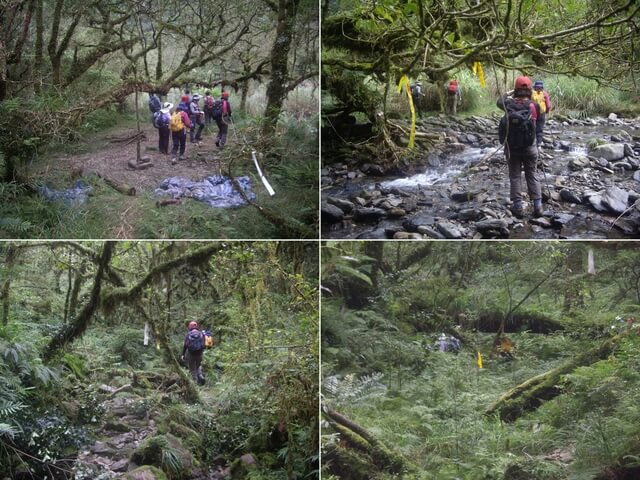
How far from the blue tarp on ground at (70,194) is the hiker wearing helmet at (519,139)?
2.24 meters

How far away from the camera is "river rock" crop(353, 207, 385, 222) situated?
158 inches

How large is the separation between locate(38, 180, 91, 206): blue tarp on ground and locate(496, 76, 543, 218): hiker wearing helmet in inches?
88.2

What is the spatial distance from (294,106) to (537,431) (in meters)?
2.28

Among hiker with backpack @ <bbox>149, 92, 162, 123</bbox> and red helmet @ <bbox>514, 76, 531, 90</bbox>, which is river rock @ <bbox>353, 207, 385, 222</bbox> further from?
hiker with backpack @ <bbox>149, 92, 162, 123</bbox>

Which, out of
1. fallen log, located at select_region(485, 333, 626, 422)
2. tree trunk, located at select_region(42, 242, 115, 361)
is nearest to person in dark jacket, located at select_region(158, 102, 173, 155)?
tree trunk, located at select_region(42, 242, 115, 361)

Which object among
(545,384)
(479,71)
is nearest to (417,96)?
(479,71)

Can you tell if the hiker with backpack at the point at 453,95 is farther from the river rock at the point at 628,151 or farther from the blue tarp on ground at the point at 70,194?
the blue tarp on ground at the point at 70,194

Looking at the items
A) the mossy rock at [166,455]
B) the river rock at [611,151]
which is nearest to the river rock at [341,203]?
the river rock at [611,151]

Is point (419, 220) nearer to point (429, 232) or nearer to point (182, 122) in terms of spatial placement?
point (429, 232)

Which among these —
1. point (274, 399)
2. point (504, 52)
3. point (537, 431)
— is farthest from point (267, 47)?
point (537, 431)

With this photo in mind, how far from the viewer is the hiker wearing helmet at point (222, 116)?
13.7 feet

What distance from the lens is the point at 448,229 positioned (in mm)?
3982

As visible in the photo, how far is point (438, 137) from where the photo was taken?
13.3 feet

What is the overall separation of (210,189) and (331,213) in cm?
67
